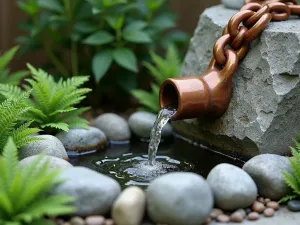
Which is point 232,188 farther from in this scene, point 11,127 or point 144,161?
point 11,127

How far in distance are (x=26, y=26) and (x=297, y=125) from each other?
12.4 feet

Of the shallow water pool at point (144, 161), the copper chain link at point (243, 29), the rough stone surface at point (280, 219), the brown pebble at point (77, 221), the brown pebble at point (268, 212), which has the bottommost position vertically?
the shallow water pool at point (144, 161)

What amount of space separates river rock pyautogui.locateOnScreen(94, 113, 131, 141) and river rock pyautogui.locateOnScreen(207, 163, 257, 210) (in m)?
1.97

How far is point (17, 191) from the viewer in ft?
12.2

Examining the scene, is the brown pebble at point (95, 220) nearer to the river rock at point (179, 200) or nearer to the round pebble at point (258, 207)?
the river rock at point (179, 200)

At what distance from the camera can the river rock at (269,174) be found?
4266mm

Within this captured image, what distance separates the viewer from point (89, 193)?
152 inches

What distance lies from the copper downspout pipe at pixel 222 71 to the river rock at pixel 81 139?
0.89m

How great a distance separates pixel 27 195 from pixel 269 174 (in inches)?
73.0

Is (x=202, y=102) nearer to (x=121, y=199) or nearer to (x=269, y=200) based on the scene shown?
(x=269, y=200)

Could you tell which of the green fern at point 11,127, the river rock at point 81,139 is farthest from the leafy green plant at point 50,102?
the green fern at point 11,127

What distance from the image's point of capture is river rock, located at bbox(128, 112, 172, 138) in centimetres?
600

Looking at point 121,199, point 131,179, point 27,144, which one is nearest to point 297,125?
point 131,179

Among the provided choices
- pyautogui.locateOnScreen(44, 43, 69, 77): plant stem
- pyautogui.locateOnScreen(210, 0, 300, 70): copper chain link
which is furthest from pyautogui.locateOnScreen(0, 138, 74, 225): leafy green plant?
pyautogui.locateOnScreen(44, 43, 69, 77): plant stem
